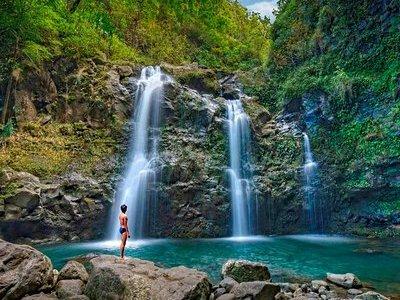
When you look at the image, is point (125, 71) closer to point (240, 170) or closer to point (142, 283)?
point (240, 170)

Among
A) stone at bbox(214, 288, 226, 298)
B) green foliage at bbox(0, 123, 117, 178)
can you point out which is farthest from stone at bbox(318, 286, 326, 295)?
green foliage at bbox(0, 123, 117, 178)

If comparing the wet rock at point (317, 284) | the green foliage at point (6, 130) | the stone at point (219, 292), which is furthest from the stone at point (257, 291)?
the green foliage at point (6, 130)

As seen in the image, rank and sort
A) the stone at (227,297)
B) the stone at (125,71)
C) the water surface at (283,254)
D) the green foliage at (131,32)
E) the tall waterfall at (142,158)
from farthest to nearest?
the stone at (125,71) < the tall waterfall at (142,158) < the water surface at (283,254) < the stone at (227,297) < the green foliage at (131,32)

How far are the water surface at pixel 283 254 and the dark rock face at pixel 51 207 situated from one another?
1.37 m

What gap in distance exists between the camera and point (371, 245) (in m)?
15.8

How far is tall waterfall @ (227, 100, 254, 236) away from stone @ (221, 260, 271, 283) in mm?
10633

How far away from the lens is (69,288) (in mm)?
7402

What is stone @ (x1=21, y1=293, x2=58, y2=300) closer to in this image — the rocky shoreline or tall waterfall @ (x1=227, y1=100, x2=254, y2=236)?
the rocky shoreline

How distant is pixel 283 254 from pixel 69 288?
30.4 ft

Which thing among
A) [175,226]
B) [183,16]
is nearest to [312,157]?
[175,226]

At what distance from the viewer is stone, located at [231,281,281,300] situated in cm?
717

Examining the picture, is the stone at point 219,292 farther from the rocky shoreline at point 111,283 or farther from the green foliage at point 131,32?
the green foliage at point 131,32

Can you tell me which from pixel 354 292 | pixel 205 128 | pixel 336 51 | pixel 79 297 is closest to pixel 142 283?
pixel 79 297

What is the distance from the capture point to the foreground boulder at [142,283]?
657 centimetres
